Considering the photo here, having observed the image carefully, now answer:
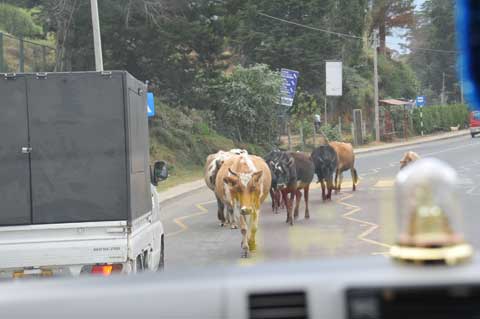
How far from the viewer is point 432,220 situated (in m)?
1.62

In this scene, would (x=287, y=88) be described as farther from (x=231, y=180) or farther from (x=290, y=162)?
(x=231, y=180)

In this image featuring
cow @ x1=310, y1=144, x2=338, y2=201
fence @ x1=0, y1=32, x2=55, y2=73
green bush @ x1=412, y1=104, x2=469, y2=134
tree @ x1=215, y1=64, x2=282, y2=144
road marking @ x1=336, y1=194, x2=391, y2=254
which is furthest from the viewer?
green bush @ x1=412, y1=104, x2=469, y2=134

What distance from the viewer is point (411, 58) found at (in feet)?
234

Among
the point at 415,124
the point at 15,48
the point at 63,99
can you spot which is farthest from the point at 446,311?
the point at 415,124

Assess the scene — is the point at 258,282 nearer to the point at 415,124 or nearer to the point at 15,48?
the point at 15,48

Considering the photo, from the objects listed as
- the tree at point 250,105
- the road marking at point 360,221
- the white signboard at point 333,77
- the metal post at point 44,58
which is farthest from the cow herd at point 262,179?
the white signboard at point 333,77

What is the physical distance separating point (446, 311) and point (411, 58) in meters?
71.6

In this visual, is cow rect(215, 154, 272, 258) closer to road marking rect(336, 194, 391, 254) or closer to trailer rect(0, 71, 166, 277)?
road marking rect(336, 194, 391, 254)

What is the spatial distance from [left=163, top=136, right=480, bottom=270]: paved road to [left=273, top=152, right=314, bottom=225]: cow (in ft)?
1.30

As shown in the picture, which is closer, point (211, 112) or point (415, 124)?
point (211, 112)

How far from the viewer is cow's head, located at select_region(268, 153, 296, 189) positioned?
16156mm

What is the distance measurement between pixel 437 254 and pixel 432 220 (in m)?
0.07

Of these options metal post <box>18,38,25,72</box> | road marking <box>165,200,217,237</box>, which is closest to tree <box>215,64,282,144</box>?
metal post <box>18,38,25,72</box>

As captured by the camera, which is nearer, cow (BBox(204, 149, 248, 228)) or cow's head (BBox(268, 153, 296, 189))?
cow's head (BBox(268, 153, 296, 189))
